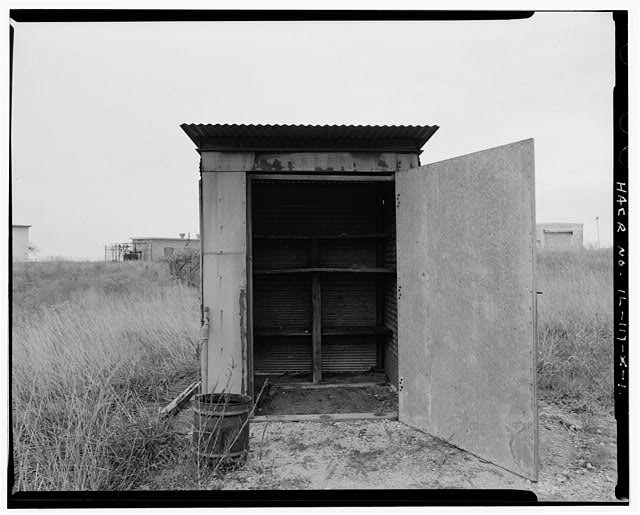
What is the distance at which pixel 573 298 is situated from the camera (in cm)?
872

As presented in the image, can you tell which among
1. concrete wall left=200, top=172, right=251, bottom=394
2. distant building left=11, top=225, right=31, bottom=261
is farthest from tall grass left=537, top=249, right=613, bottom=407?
distant building left=11, top=225, right=31, bottom=261

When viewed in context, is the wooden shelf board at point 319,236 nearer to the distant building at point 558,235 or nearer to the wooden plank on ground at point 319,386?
the wooden plank on ground at point 319,386

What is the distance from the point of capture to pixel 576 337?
7.16 m

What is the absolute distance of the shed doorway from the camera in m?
6.60

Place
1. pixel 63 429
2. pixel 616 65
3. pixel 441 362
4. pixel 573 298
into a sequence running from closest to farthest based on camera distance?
pixel 616 65
pixel 63 429
pixel 441 362
pixel 573 298

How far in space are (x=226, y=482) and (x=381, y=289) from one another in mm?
3685

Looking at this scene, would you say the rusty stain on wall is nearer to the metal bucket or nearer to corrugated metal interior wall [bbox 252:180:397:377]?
the metal bucket

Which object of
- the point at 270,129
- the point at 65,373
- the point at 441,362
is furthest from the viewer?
the point at 65,373

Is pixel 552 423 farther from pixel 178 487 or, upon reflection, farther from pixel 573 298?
pixel 573 298

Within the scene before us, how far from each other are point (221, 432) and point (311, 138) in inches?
115

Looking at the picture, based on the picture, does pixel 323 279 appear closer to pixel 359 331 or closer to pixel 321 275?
pixel 321 275

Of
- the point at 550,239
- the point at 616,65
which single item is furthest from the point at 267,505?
the point at 550,239

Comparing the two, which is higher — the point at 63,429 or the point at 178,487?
the point at 63,429

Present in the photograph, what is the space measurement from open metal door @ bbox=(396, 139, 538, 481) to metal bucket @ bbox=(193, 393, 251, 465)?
5.74 feet
